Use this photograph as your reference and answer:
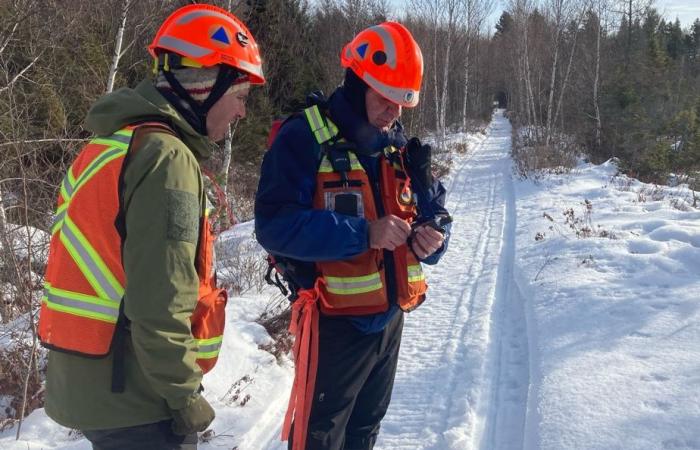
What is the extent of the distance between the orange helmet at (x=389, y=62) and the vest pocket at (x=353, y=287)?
718mm

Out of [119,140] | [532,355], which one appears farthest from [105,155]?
[532,355]

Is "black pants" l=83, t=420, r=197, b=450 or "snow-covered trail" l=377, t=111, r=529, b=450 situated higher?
"black pants" l=83, t=420, r=197, b=450

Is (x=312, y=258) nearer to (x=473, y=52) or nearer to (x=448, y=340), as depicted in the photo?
(x=448, y=340)

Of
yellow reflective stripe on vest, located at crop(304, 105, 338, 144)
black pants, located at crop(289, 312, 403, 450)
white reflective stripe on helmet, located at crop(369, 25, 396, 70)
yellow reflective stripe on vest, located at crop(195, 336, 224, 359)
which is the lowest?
black pants, located at crop(289, 312, 403, 450)

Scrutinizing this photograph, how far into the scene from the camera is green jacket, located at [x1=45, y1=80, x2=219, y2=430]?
4.80ft

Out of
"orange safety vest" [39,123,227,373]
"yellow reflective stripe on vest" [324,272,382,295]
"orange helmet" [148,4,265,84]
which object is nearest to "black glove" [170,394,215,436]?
"orange safety vest" [39,123,227,373]

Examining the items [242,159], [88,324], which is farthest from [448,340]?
[242,159]

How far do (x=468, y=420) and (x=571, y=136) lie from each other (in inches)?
1021

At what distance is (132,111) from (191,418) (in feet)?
3.21

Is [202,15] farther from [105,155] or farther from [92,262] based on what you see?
[92,262]

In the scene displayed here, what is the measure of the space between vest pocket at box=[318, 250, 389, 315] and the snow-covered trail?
1.60m

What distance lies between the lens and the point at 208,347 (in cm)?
176

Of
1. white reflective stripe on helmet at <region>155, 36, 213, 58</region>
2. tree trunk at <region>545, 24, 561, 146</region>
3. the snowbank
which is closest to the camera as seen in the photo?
white reflective stripe on helmet at <region>155, 36, 213, 58</region>

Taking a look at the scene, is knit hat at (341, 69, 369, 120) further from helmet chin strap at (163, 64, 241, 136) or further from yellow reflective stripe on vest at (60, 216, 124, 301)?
yellow reflective stripe on vest at (60, 216, 124, 301)
